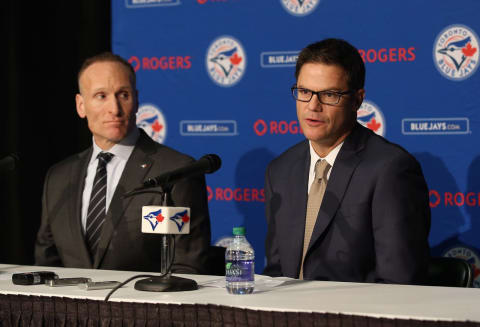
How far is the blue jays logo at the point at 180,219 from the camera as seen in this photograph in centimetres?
238

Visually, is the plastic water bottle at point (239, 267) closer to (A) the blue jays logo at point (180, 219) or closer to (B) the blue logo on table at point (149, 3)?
(A) the blue jays logo at point (180, 219)

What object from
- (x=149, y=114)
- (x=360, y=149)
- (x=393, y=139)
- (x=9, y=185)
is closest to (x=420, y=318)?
(x=360, y=149)

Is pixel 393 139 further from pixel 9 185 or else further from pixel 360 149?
pixel 9 185

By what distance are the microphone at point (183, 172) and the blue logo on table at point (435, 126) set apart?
187 cm

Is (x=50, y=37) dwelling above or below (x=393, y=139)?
above

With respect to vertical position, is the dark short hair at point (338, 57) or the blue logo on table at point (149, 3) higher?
the blue logo on table at point (149, 3)

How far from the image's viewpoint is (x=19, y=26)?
496 cm

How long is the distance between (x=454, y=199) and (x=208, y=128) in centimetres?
161

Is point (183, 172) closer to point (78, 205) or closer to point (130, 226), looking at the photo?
point (130, 226)

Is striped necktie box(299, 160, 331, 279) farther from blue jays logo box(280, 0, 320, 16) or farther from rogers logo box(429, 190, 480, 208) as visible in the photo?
blue jays logo box(280, 0, 320, 16)

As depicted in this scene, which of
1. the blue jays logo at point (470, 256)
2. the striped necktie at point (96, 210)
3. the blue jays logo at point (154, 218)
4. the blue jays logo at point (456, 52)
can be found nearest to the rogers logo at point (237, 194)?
the striped necktie at point (96, 210)

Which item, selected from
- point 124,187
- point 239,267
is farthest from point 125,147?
point 239,267

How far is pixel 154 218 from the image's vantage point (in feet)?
7.83

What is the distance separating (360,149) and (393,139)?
90cm
